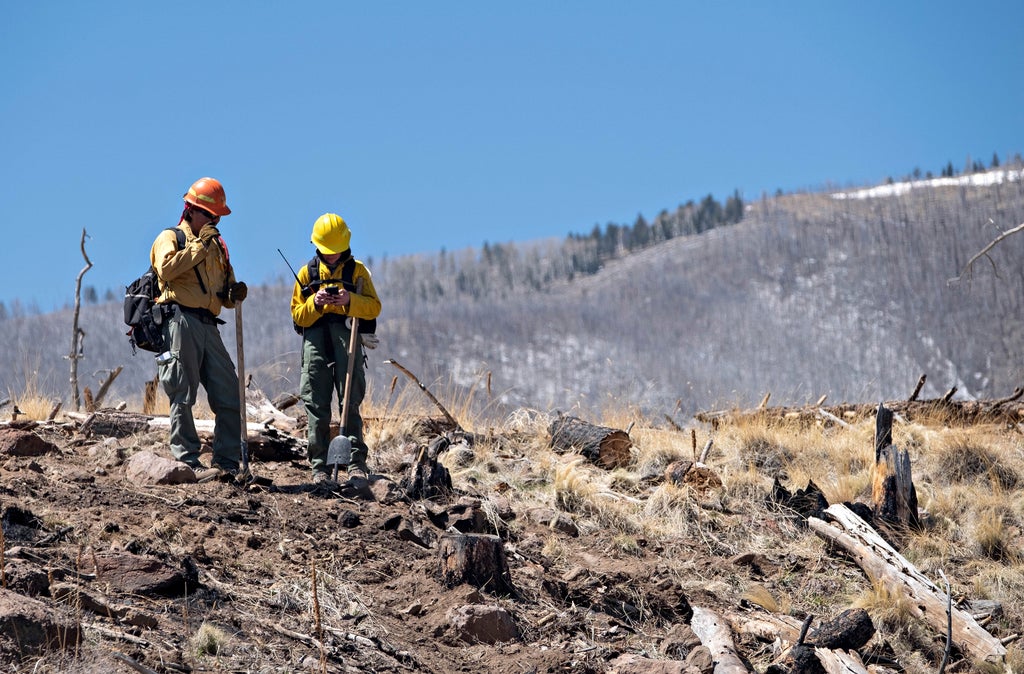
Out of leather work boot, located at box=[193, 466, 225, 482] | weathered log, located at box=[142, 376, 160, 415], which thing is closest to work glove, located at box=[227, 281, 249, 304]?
leather work boot, located at box=[193, 466, 225, 482]

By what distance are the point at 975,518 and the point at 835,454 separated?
140 cm

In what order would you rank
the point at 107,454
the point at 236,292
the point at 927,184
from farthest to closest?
the point at 927,184, the point at 107,454, the point at 236,292

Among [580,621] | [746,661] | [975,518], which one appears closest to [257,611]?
[580,621]

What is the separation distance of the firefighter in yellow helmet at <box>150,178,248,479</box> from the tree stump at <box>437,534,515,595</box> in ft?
6.08

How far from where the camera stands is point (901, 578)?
7277mm

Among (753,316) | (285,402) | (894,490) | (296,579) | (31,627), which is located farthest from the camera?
(753,316)

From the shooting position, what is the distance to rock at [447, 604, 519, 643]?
18.2 feet

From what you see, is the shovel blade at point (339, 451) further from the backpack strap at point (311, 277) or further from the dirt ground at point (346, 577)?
the backpack strap at point (311, 277)

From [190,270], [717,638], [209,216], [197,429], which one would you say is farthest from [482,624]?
[197,429]

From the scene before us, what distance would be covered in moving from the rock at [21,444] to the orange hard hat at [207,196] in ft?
6.18

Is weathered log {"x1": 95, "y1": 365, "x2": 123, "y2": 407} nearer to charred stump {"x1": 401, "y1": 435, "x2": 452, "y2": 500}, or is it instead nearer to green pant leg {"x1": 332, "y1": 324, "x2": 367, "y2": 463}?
green pant leg {"x1": 332, "y1": 324, "x2": 367, "y2": 463}

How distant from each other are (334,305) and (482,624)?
2.78 m

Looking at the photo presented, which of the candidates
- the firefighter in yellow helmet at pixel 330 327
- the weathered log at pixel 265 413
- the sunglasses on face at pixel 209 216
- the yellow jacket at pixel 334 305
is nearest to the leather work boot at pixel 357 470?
the firefighter in yellow helmet at pixel 330 327

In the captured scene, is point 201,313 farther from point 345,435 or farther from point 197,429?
point 197,429
